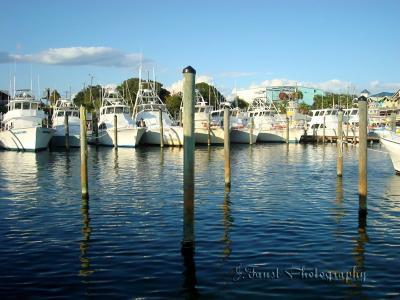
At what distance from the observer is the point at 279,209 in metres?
16.6

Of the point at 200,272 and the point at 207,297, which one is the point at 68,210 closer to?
the point at 200,272

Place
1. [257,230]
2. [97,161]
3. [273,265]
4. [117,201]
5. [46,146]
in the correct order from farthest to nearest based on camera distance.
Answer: [46,146] → [97,161] → [117,201] → [257,230] → [273,265]

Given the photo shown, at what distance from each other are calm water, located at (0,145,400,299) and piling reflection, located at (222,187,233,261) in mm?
33

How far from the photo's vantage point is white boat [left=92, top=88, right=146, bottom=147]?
5056cm

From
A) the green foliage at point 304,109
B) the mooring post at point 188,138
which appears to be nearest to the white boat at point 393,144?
the mooring post at point 188,138

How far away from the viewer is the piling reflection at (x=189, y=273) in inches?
358

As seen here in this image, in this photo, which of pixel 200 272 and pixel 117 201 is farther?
pixel 117 201

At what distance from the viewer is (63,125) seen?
5334 centimetres

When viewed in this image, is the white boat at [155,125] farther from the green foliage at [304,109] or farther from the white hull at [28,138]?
the green foliage at [304,109]

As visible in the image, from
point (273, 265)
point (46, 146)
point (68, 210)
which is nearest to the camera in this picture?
point (273, 265)

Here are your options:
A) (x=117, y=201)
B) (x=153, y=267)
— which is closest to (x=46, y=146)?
(x=117, y=201)

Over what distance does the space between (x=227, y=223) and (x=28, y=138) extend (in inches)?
1402

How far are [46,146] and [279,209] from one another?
36.1m

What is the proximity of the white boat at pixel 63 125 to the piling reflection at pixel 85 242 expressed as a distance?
116 ft
